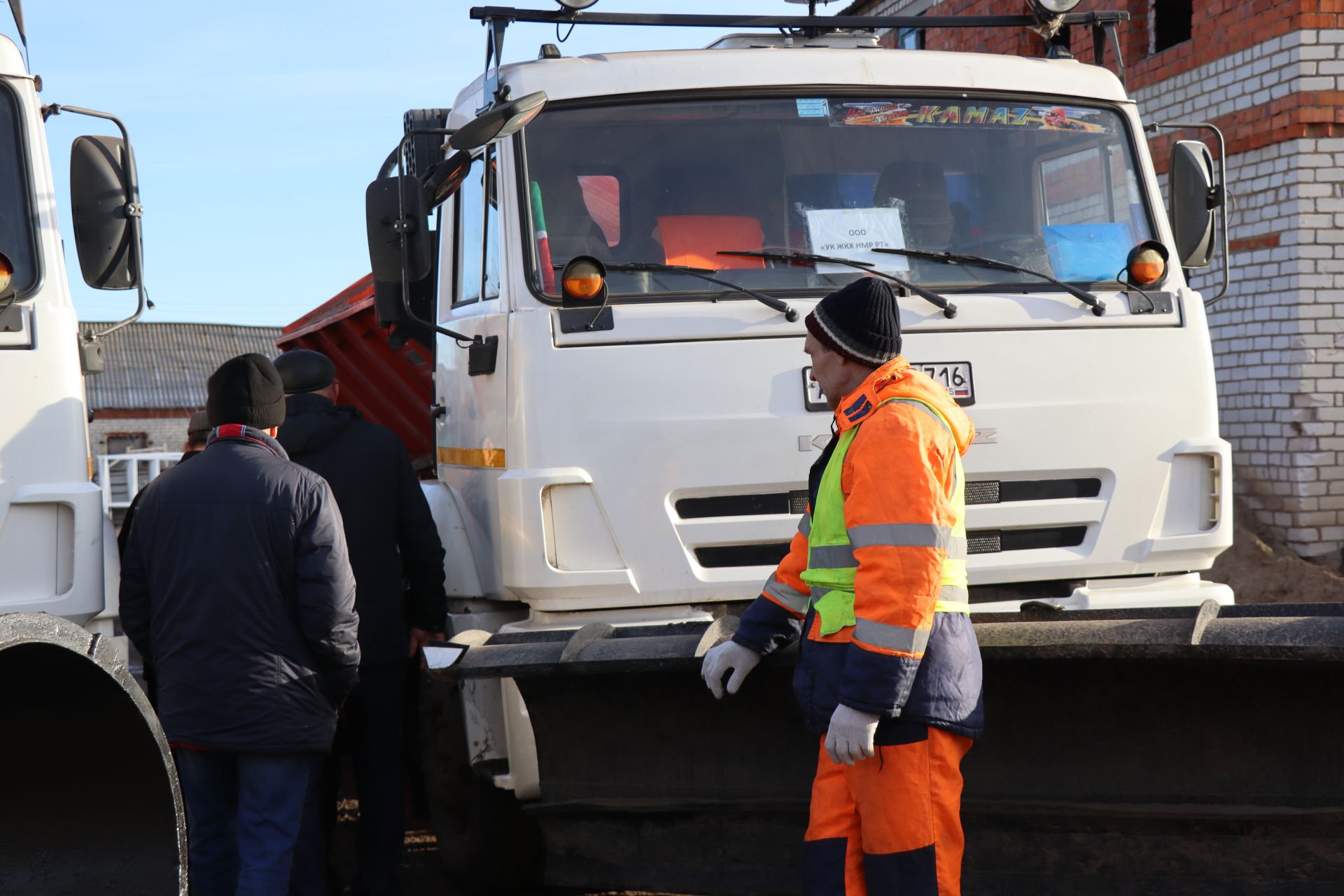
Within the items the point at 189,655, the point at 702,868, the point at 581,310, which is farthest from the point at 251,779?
the point at 581,310

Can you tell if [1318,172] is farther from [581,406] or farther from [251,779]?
[251,779]

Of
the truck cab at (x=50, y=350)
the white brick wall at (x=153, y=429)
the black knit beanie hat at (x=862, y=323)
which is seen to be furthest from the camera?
the white brick wall at (x=153, y=429)

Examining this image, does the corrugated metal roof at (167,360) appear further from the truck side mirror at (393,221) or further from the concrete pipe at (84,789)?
the concrete pipe at (84,789)

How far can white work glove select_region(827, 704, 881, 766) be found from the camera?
2.88 m

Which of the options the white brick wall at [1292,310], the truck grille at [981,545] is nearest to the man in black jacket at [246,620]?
the truck grille at [981,545]

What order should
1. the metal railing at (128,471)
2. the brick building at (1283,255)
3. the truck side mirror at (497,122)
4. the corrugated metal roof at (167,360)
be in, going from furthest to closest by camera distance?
the corrugated metal roof at (167,360), the metal railing at (128,471), the brick building at (1283,255), the truck side mirror at (497,122)

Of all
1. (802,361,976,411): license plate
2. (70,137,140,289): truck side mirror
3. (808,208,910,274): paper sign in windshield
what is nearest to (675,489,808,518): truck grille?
(802,361,976,411): license plate

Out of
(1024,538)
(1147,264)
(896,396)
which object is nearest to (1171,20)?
(1147,264)

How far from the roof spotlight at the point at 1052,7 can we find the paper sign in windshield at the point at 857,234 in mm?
1146

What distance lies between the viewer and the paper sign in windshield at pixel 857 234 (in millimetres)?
4297

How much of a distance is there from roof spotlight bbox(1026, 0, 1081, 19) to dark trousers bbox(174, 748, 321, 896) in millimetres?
3516

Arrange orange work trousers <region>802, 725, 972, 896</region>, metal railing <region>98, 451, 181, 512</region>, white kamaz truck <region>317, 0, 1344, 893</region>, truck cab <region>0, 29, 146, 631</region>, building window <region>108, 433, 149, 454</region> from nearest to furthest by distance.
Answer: orange work trousers <region>802, 725, 972, 896</region> < white kamaz truck <region>317, 0, 1344, 893</region> < truck cab <region>0, 29, 146, 631</region> < metal railing <region>98, 451, 181, 512</region> < building window <region>108, 433, 149, 454</region>

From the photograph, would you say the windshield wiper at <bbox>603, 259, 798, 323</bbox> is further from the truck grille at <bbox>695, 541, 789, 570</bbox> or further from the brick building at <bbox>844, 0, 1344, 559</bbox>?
the brick building at <bbox>844, 0, 1344, 559</bbox>

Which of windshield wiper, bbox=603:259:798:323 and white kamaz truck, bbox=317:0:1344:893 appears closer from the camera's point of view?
white kamaz truck, bbox=317:0:1344:893
